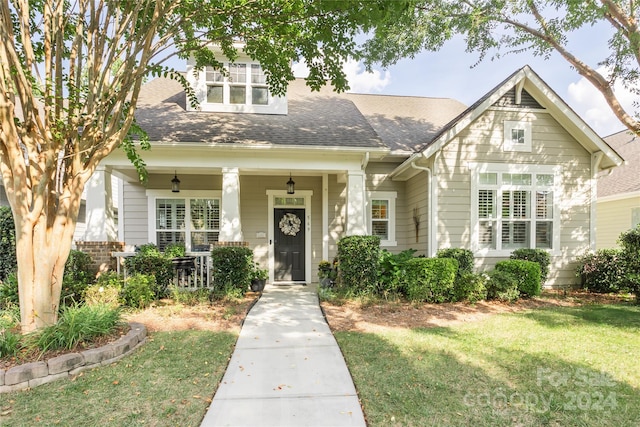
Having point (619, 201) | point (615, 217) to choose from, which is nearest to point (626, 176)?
point (619, 201)

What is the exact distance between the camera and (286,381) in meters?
3.22

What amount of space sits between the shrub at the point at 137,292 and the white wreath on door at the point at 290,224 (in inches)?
151

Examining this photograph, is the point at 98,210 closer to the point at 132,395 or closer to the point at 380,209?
the point at 132,395

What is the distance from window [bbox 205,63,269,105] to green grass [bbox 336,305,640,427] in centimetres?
657

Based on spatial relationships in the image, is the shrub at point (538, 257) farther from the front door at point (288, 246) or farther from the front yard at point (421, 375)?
the front door at point (288, 246)

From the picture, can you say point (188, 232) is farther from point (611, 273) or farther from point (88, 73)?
point (611, 273)

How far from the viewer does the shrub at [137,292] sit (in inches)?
221

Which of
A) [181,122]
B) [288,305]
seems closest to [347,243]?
[288,305]

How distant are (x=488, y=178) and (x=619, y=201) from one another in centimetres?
755

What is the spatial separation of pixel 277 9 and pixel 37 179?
363 centimetres

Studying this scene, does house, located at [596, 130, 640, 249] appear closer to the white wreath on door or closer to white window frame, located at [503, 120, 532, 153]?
white window frame, located at [503, 120, 532, 153]

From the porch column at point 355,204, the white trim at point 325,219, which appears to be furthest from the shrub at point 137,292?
the white trim at point 325,219

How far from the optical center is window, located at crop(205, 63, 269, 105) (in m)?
8.41

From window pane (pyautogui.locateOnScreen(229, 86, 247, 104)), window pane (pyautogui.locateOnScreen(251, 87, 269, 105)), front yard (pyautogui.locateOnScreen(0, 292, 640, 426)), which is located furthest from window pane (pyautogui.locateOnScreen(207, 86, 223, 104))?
front yard (pyautogui.locateOnScreen(0, 292, 640, 426))
